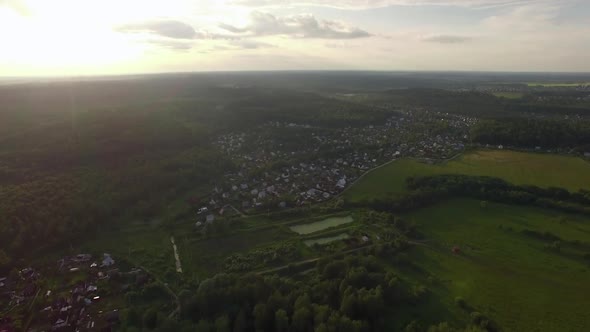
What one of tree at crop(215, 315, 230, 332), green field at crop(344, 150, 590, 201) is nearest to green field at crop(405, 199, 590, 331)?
green field at crop(344, 150, 590, 201)

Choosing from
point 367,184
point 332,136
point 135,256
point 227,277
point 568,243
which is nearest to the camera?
point 227,277

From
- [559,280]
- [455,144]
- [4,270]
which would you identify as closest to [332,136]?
[455,144]

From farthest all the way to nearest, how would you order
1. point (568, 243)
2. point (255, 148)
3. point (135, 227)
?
point (255, 148) → point (135, 227) → point (568, 243)

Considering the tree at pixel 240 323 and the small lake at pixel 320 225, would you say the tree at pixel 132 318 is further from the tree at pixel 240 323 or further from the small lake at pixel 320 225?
the small lake at pixel 320 225

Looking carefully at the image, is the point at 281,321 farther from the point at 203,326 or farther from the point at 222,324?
the point at 203,326

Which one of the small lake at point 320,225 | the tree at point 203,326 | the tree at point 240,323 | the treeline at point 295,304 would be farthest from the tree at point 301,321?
the small lake at point 320,225

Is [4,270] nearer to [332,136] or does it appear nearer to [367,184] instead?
[367,184]
